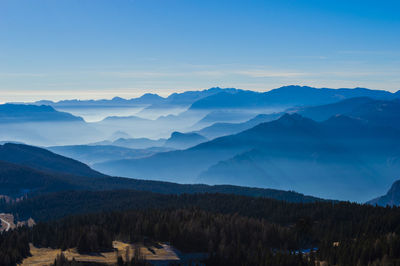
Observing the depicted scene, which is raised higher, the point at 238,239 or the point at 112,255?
the point at 238,239

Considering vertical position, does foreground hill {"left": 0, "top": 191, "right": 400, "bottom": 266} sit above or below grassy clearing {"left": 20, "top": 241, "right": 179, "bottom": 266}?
above

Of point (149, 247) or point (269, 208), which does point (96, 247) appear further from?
point (269, 208)

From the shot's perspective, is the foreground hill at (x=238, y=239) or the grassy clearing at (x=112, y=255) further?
the grassy clearing at (x=112, y=255)

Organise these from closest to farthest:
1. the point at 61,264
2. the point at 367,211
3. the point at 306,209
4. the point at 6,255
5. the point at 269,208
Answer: the point at 61,264, the point at 6,255, the point at 367,211, the point at 306,209, the point at 269,208

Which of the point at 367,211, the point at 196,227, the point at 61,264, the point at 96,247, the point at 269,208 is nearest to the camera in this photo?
the point at 61,264

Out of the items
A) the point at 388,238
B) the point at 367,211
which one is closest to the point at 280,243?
the point at 388,238

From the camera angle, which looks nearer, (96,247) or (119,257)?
(119,257)

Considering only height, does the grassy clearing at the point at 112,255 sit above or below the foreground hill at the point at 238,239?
below

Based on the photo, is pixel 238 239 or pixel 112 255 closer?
pixel 112 255

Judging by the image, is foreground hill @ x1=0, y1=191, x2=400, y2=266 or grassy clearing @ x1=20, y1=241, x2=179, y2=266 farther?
grassy clearing @ x1=20, y1=241, x2=179, y2=266
